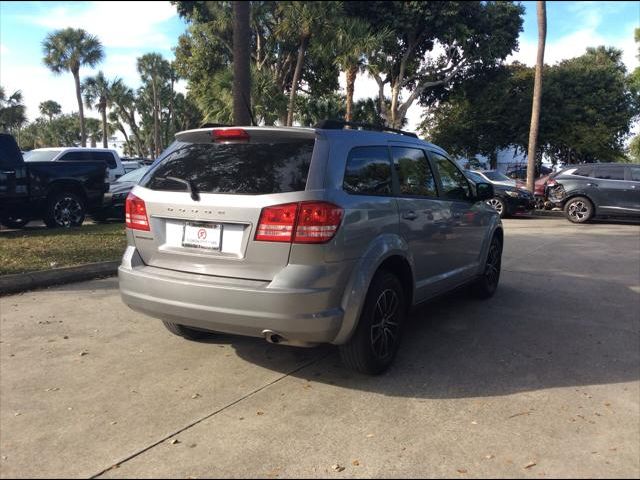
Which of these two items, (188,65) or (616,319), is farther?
(188,65)

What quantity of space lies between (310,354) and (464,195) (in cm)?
228

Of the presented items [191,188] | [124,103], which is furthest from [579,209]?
[124,103]

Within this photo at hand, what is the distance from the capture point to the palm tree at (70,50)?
41781 mm

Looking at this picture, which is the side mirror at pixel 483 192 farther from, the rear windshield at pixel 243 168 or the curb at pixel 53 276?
the curb at pixel 53 276

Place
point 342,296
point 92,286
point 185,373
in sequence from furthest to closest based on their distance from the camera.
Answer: point 92,286, point 185,373, point 342,296

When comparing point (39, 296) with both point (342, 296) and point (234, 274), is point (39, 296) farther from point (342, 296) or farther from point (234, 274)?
point (342, 296)

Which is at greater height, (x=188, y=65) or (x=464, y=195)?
(x=188, y=65)

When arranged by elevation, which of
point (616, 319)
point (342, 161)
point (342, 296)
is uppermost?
point (342, 161)

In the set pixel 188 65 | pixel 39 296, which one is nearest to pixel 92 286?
pixel 39 296

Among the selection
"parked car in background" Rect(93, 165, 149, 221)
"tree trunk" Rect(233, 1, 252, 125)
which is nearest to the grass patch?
"parked car in background" Rect(93, 165, 149, 221)

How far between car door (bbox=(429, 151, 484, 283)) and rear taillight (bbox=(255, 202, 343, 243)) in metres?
1.80

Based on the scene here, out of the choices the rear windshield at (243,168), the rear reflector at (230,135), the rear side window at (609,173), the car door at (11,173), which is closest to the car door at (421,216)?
the rear windshield at (243,168)

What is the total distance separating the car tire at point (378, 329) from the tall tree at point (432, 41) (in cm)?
1758

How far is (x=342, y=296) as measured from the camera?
3.47m
